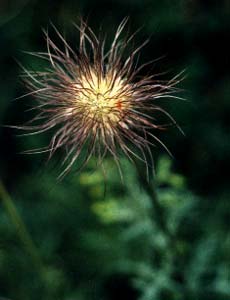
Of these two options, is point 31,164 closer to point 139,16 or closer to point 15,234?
point 15,234

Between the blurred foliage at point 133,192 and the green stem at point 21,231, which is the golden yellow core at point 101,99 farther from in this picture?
the green stem at point 21,231

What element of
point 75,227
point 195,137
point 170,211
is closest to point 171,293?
point 170,211

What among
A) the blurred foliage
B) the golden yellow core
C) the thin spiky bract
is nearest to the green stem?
the blurred foliage

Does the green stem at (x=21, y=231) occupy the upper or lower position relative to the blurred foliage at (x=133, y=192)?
lower

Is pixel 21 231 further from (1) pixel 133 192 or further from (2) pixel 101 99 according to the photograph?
(2) pixel 101 99

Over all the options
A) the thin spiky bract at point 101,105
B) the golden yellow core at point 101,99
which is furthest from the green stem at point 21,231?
the golden yellow core at point 101,99

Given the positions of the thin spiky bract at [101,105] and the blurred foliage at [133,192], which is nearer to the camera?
the thin spiky bract at [101,105]
